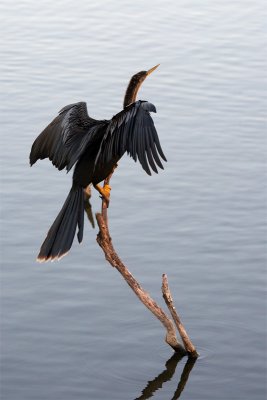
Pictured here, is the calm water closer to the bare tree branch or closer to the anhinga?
the bare tree branch

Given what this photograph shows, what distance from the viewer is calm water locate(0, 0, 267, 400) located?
9.33 meters

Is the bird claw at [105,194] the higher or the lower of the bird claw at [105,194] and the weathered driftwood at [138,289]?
the higher

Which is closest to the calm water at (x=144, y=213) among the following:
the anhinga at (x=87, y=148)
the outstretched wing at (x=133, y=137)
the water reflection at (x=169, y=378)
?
the water reflection at (x=169, y=378)

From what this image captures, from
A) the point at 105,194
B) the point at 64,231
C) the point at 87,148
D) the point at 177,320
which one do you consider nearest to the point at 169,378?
the point at 177,320

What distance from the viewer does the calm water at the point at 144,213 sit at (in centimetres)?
933

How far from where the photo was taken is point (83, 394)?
29.2ft

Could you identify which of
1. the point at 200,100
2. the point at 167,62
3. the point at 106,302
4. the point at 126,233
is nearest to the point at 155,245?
the point at 126,233

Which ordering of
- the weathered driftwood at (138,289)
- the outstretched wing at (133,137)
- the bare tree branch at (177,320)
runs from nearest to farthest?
the outstretched wing at (133,137)
the weathered driftwood at (138,289)
the bare tree branch at (177,320)

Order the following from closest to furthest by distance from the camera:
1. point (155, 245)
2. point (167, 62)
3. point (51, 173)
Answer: point (155, 245)
point (51, 173)
point (167, 62)

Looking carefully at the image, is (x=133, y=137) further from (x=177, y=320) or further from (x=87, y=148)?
(x=177, y=320)

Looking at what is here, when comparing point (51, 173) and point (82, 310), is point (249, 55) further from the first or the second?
point (82, 310)

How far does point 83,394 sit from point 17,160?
4.77m

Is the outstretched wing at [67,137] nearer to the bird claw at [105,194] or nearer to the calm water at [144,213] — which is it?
the bird claw at [105,194]

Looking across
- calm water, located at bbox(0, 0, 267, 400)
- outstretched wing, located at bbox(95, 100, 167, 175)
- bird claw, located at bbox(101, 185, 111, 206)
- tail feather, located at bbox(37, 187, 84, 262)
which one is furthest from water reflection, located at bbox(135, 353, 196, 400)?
outstretched wing, located at bbox(95, 100, 167, 175)
